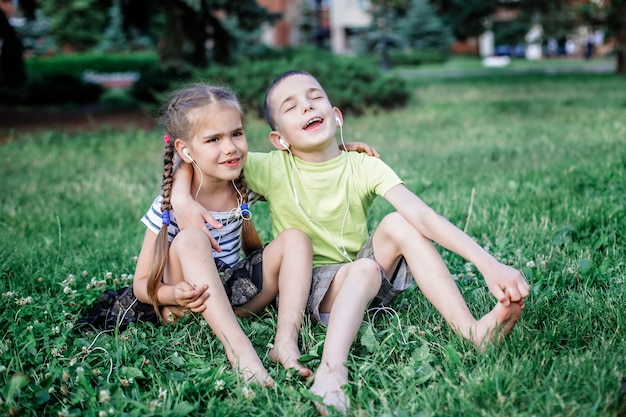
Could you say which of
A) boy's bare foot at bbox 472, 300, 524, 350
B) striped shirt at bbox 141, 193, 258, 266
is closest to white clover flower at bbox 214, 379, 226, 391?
striped shirt at bbox 141, 193, 258, 266

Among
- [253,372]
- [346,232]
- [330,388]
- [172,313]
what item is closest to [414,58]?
[346,232]

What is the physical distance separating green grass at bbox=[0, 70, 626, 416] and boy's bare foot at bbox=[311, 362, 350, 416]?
5cm

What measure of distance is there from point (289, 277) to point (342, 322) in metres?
0.34

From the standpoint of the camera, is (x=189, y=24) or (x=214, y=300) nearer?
(x=214, y=300)

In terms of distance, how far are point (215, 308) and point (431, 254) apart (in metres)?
0.86

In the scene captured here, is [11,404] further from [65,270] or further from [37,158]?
[37,158]

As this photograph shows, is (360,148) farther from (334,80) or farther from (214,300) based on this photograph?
(334,80)

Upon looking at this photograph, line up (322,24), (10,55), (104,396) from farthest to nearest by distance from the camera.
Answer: (322,24)
(10,55)
(104,396)

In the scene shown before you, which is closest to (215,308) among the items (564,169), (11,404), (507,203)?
(11,404)

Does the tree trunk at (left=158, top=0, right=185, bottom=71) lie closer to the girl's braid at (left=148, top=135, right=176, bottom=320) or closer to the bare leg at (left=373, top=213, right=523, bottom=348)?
the girl's braid at (left=148, top=135, right=176, bottom=320)

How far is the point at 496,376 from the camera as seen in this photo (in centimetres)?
204

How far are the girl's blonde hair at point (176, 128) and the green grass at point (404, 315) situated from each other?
32cm

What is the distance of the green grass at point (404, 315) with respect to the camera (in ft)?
6.88

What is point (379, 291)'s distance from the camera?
272 centimetres
